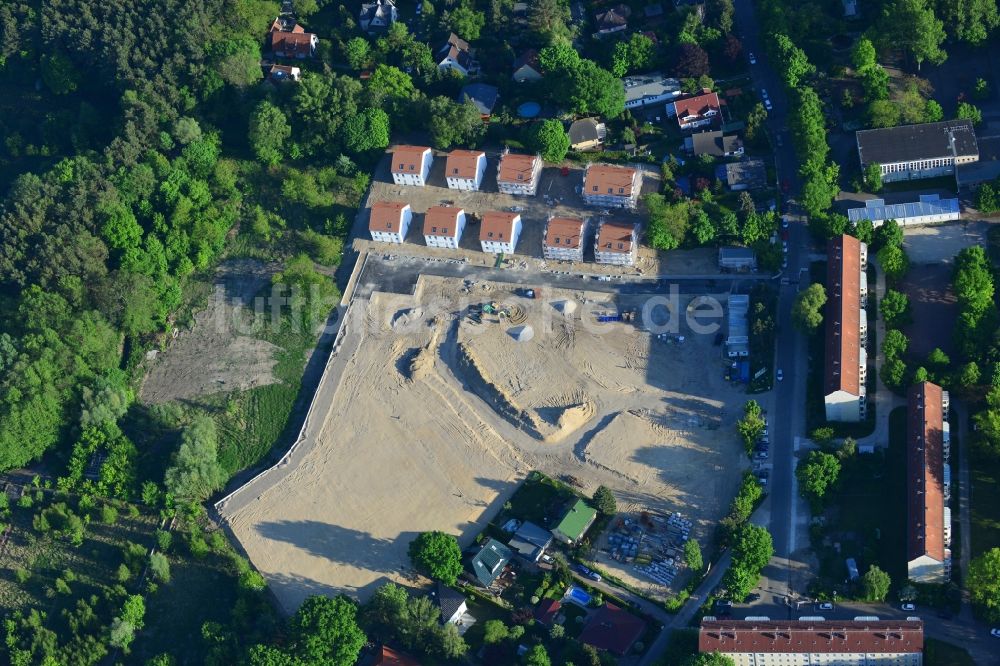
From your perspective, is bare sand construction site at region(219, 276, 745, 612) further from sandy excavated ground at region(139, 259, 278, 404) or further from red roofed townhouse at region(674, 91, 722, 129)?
red roofed townhouse at region(674, 91, 722, 129)

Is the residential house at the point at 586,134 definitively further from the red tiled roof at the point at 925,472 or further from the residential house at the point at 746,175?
the red tiled roof at the point at 925,472

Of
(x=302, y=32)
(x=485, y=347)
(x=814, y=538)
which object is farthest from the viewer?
(x=302, y=32)

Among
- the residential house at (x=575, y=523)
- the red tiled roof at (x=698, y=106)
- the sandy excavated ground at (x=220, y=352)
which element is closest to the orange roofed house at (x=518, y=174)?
the red tiled roof at (x=698, y=106)

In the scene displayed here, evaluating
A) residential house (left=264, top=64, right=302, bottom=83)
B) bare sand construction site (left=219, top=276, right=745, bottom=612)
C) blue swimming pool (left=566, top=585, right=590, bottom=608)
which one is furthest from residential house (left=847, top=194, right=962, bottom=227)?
residential house (left=264, top=64, right=302, bottom=83)

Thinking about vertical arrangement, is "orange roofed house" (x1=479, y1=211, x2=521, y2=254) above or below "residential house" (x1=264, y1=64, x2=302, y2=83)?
below

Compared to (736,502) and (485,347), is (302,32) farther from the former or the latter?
(736,502)

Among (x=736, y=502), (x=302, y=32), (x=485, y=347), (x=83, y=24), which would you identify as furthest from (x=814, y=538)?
(x=83, y=24)

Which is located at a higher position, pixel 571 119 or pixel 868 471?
pixel 571 119
